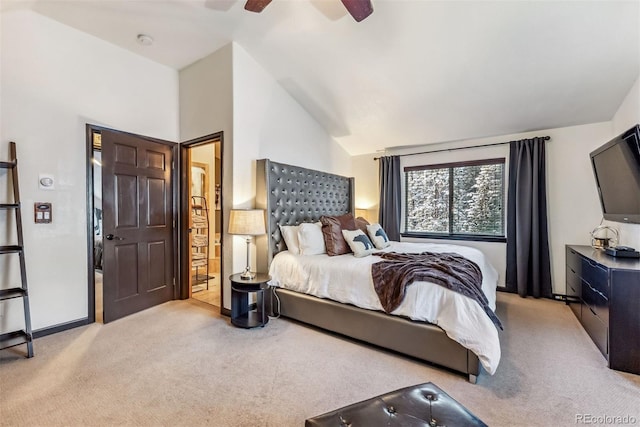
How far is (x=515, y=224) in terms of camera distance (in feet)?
14.0

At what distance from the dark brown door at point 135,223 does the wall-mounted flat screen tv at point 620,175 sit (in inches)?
192

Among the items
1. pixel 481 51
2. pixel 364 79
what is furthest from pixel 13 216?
pixel 481 51

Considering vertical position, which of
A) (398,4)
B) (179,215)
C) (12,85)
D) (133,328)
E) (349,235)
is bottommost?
(133,328)

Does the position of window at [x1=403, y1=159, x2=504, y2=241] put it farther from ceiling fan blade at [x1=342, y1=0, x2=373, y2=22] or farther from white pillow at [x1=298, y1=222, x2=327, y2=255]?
ceiling fan blade at [x1=342, y1=0, x2=373, y2=22]

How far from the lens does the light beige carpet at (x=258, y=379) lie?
1.80 m

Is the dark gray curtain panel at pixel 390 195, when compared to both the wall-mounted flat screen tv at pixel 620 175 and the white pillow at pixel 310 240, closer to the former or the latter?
the white pillow at pixel 310 240

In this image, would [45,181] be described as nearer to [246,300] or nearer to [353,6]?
[246,300]

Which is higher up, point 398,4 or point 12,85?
point 398,4

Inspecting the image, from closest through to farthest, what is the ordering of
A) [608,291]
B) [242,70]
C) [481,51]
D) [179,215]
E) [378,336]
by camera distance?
1. [608,291]
2. [378,336]
3. [481,51]
4. [242,70]
5. [179,215]

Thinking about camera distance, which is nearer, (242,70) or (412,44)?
(412,44)

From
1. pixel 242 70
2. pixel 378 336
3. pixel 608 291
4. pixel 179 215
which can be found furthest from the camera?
pixel 179 215

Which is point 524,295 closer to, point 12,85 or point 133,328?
point 133,328

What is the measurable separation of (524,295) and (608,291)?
1.97 meters

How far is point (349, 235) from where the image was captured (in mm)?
3514
